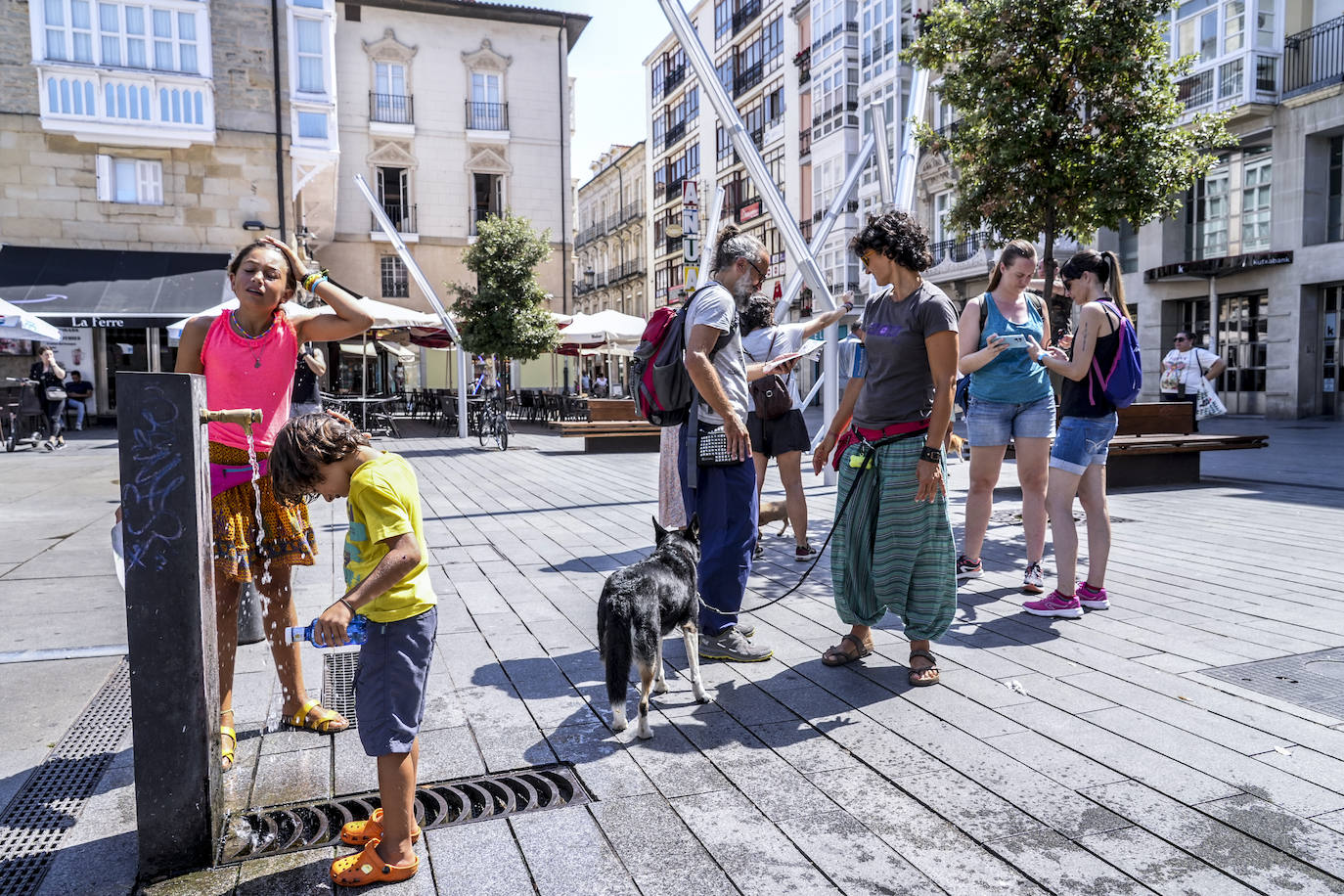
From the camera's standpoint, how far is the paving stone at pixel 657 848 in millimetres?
2373

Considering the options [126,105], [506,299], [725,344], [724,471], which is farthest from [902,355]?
[126,105]

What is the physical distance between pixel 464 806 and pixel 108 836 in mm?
985

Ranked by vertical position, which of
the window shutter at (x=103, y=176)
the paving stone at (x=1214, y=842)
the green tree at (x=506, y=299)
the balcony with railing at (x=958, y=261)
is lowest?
the paving stone at (x=1214, y=842)

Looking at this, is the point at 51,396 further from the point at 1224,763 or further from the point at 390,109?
the point at 390,109

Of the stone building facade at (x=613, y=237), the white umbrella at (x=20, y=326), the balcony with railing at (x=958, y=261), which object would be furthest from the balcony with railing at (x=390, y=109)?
the white umbrella at (x=20, y=326)

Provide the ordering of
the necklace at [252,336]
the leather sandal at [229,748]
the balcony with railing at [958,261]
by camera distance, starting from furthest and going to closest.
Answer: the balcony with railing at [958,261], the necklace at [252,336], the leather sandal at [229,748]

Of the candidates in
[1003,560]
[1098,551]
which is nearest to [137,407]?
[1098,551]

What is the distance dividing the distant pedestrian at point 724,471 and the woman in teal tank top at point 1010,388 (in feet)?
5.27

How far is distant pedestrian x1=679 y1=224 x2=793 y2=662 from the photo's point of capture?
399 centimetres

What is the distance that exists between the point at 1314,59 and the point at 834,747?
2606 centimetres

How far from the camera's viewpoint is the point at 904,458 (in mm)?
3902

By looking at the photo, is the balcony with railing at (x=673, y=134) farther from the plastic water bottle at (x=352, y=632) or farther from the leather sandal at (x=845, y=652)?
the plastic water bottle at (x=352, y=632)

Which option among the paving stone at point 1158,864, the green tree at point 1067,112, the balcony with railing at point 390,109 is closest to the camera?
the paving stone at point 1158,864

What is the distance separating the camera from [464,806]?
2.82m
